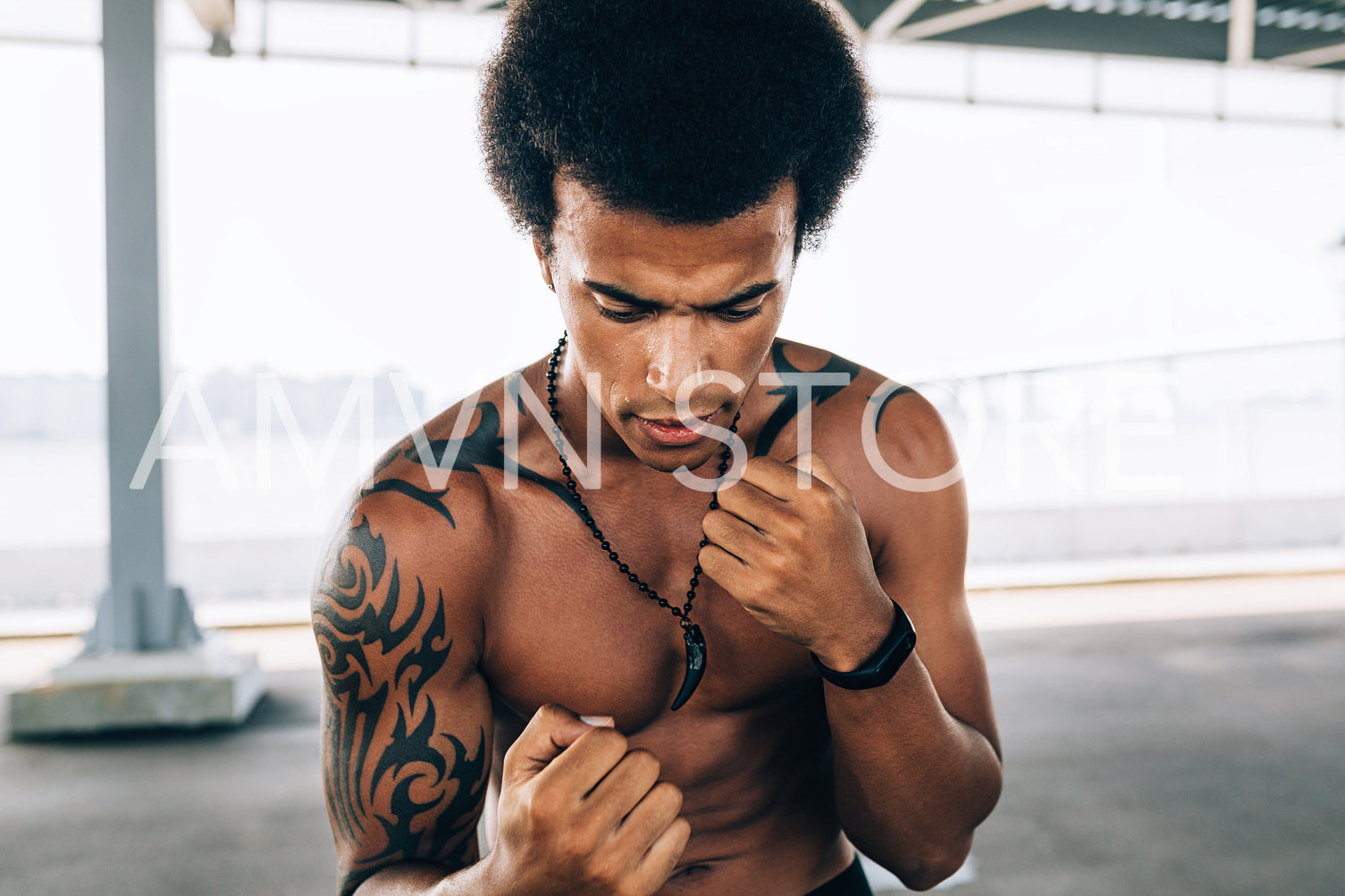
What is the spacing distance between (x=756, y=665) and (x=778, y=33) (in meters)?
0.76

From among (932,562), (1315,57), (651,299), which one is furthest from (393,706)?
(1315,57)

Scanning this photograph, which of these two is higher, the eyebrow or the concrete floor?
the eyebrow

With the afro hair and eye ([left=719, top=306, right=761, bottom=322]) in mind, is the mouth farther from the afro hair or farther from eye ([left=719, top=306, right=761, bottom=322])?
the afro hair

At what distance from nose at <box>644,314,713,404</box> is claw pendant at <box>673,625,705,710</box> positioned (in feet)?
1.22

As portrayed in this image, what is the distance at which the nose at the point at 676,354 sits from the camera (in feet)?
2.78

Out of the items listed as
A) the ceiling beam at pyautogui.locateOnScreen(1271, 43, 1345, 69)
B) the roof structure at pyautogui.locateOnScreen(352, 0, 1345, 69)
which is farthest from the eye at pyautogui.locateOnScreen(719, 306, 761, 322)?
the ceiling beam at pyautogui.locateOnScreen(1271, 43, 1345, 69)

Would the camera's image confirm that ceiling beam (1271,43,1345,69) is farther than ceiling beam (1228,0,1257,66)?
Yes

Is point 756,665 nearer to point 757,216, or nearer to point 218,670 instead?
point 757,216

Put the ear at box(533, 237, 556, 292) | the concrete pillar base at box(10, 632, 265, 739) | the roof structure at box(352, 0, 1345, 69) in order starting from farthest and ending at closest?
the roof structure at box(352, 0, 1345, 69)
the concrete pillar base at box(10, 632, 265, 739)
the ear at box(533, 237, 556, 292)

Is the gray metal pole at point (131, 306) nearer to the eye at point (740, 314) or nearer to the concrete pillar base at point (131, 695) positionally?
the concrete pillar base at point (131, 695)

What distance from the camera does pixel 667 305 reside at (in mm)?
836

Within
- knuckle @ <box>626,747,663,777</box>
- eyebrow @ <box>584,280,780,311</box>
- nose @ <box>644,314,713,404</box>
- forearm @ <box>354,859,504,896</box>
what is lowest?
forearm @ <box>354,859,504,896</box>

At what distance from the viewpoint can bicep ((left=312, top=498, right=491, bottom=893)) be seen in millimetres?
1002

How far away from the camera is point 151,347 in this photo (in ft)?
11.3
